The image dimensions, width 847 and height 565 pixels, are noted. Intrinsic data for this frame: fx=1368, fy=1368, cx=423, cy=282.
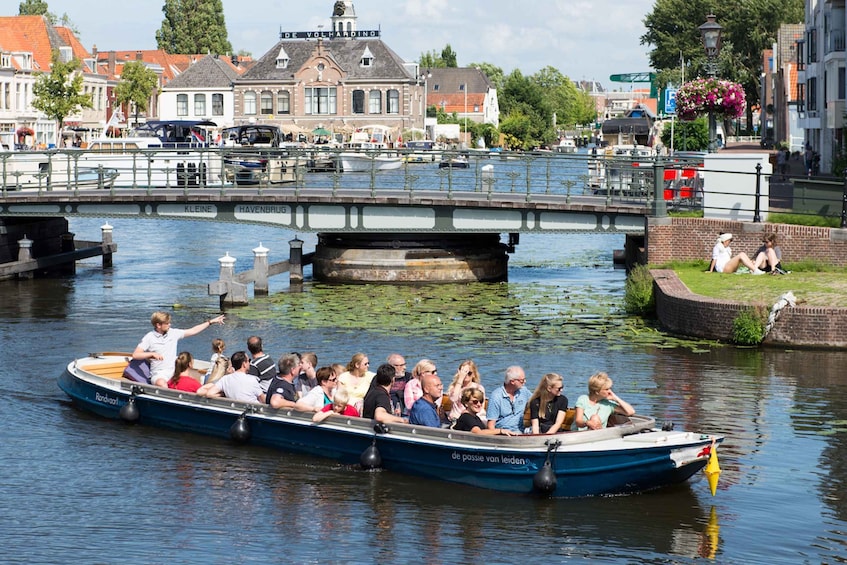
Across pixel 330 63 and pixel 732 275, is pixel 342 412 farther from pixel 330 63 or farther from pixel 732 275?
pixel 330 63

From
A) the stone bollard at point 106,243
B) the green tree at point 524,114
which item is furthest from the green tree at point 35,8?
the stone bollard at point 106,243

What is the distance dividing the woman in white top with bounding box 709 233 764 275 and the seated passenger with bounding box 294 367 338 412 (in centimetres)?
1297

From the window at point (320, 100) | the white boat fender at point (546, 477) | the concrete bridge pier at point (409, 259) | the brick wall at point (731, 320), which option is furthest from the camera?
the window at point (320, 100)

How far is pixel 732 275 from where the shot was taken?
2758 centimetres

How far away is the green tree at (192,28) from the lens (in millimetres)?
155875

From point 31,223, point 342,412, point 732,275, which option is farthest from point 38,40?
point 342,412

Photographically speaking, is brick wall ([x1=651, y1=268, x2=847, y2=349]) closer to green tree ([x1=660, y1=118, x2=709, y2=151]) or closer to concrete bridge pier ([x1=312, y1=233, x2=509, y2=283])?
concrete bridge pier ([x1=312, y1=233, x2=509, y2=283])

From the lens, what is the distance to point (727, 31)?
106m

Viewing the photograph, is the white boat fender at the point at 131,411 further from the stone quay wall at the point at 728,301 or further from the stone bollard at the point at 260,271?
the stone bollard at the point at 260,271

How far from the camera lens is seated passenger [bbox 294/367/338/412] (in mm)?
16906

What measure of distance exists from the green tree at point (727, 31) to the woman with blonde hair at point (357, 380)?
86.8 m

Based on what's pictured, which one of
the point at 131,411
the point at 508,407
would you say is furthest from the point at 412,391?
the point at 131,411

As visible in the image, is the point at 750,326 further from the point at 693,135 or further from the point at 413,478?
the point at 693,135

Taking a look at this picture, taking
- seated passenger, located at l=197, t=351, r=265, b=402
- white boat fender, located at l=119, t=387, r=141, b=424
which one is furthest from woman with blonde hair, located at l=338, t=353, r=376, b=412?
white boat fender, located at l=119, t=387, r=141, b=424
